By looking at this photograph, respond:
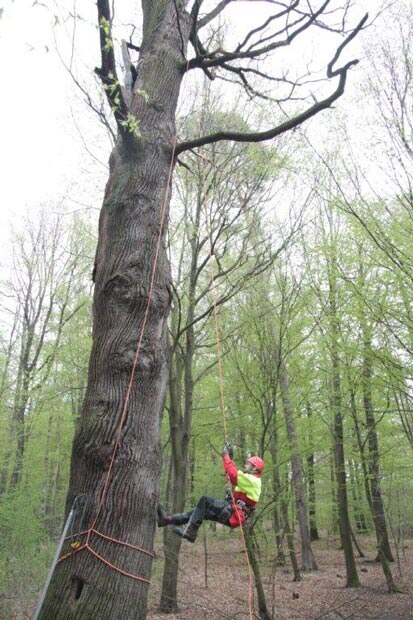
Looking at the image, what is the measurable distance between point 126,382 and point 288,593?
32.8ft

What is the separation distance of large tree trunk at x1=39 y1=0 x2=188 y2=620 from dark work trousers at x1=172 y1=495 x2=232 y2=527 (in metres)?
2.26

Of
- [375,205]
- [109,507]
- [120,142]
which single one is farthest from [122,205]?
[375,205]

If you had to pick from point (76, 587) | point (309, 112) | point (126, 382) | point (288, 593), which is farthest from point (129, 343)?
point (288, 593)

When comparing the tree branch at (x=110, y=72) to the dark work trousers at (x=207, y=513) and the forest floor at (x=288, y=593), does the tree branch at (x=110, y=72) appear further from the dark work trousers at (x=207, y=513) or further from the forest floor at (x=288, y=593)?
the forest floor at (x=288, y=593)

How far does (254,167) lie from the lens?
804 centimetres

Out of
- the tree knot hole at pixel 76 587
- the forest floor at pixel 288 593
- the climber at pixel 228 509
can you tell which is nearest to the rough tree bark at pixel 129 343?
the tree knot hole at pixel 76 587

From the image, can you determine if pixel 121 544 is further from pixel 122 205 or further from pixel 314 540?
pixel 314 540

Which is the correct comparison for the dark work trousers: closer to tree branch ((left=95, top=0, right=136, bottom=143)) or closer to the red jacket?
the red jacket

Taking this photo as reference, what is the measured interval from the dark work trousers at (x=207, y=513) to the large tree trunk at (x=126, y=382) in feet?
7.41

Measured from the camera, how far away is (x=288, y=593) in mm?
10125

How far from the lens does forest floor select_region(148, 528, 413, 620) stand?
7953 millimetres

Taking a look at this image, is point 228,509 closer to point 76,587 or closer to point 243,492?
point 243,492

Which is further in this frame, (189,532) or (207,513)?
(207,513)

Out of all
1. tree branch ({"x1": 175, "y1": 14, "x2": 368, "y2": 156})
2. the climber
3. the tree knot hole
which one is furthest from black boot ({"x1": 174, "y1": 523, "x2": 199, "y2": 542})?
tree branch ({"x1": 175, "y1": 14, "x2": 368, "y2": 156})
